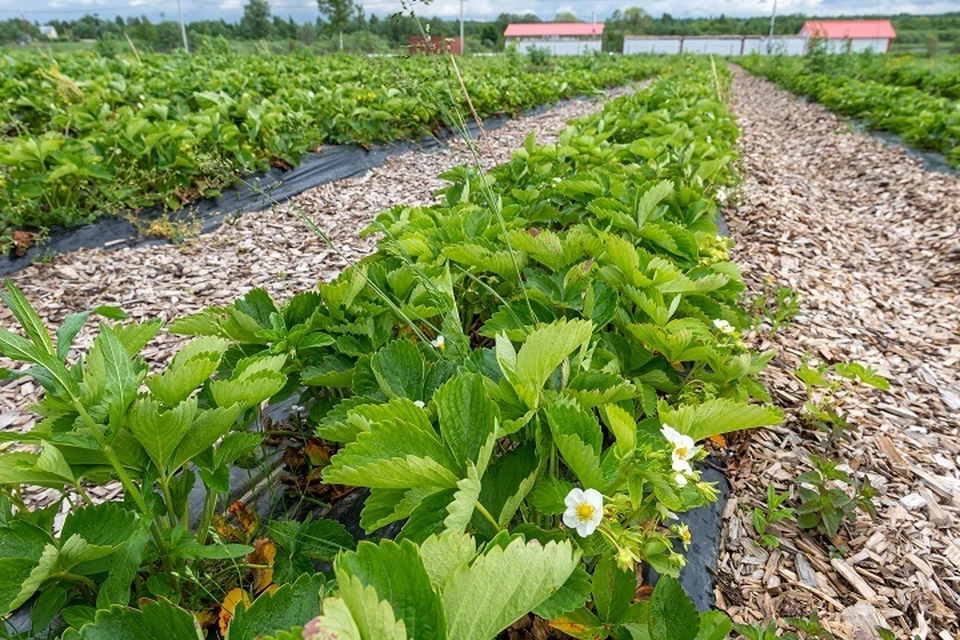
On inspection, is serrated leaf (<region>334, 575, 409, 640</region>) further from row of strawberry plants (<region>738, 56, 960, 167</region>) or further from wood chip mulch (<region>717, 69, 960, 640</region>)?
row of strawberry plants (<region>738, 56, 960, 167</region>)

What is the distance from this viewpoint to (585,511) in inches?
38.3

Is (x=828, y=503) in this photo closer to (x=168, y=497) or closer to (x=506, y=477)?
(x=506, y=477)

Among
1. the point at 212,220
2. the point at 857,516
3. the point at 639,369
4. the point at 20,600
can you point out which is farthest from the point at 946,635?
the point at 212,220

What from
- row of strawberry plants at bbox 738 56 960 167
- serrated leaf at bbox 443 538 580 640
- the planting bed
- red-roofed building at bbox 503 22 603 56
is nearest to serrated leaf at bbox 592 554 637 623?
serrated leaf at bbox 443 538 580 640

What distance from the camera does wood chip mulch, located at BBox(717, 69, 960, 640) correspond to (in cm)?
154

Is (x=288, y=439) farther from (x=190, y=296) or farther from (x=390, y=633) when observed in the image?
(x=190, y=296)

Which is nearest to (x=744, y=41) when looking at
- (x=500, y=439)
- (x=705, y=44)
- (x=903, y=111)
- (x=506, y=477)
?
(x=705, y=44)

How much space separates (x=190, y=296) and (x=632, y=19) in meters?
64.8

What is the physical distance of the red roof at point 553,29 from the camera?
59719 millimetres

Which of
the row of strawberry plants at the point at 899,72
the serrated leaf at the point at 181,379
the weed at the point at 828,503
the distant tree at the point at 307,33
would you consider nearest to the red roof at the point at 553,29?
the distant tree at the point at 307,33

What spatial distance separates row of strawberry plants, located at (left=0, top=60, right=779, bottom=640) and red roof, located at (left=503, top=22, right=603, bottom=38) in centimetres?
6230

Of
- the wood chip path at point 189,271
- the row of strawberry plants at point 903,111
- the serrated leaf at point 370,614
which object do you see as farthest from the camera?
the row of strawberry plants at point 903,111

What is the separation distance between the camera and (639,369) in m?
1.61

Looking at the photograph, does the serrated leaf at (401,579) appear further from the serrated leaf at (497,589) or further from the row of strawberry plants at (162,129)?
the row of strawberry plants at (162,129)
